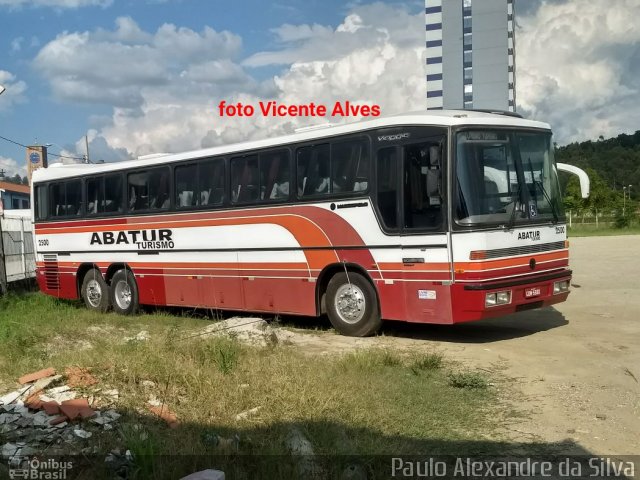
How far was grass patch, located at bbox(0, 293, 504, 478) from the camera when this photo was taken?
5039 millimetres

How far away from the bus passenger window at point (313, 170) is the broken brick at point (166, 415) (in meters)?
5.52

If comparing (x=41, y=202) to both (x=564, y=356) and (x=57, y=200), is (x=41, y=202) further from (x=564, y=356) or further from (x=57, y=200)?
(x=564, y=356)

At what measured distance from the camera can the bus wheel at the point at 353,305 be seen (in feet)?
34.7

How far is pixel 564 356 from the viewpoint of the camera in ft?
28.9

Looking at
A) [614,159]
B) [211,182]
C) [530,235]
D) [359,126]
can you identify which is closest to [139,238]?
[211,182]

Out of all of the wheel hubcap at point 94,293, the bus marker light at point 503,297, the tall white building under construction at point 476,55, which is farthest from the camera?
the tall white building under construction at point 476,55

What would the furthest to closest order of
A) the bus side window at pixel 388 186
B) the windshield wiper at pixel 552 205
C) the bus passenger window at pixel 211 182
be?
the bus passenger window at pixel 211 182 → the windshield wiper at pixel 552 205 → the bus side window at pixel 388 186

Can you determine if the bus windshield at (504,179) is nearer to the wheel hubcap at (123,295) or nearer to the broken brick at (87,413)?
the broken brick at (87,413)

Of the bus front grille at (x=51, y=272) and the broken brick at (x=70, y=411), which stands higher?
the bus front grille at (x=51, y=272)

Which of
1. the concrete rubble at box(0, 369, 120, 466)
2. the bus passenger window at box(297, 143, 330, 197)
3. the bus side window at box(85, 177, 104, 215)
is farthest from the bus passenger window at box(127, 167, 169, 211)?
the concrete rubble at box(0, 369, 120, 466)

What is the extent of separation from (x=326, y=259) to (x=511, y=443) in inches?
228

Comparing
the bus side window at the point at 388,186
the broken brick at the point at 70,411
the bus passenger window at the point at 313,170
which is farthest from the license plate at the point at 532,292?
the broken brick at the point at 70,411

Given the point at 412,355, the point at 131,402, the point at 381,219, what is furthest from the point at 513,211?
the point at 131,402

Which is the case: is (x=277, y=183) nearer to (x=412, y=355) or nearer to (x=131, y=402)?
(x=412, y=355)
